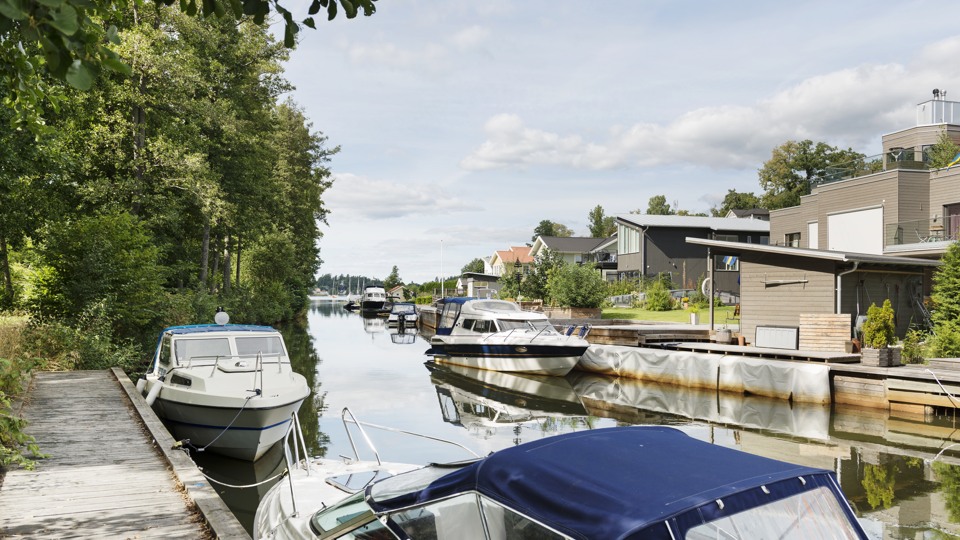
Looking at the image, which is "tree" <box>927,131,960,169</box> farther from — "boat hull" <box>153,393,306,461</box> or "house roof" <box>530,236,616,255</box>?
"house roof" <box>530,236,616,255</box>

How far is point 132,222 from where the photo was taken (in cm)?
2108

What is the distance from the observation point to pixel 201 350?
42.4 feet

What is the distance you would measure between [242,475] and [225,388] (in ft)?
4.87

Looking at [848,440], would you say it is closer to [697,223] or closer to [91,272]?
[91,272]

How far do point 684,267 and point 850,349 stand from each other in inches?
1274

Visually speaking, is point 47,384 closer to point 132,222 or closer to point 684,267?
point 132,222

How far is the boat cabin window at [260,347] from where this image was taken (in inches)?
517

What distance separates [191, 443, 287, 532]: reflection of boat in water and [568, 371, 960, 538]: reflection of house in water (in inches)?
335

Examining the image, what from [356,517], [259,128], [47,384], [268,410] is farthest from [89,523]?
[259,128]

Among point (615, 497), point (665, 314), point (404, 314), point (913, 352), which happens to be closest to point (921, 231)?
point (913, 352)

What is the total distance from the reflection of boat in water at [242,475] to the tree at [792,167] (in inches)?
2812

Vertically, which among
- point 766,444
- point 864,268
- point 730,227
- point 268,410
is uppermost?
point 730,227

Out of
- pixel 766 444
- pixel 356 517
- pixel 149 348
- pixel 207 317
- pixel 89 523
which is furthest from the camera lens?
pixel 207 317

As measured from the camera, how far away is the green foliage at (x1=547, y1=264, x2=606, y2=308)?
40.7 m
